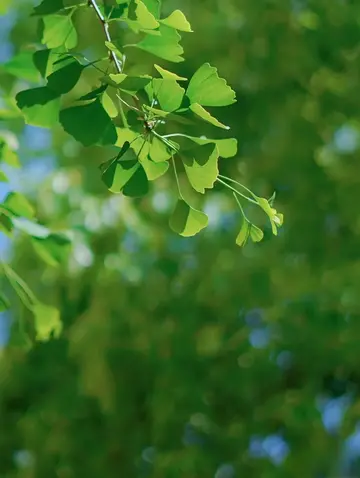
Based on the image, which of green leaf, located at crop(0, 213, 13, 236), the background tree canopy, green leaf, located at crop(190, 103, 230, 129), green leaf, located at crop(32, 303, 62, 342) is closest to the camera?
green leaf, located at crop(190, 103, 230, 129)

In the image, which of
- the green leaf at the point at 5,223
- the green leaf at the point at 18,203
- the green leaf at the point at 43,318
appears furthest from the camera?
the green leaf at the point at 43,318

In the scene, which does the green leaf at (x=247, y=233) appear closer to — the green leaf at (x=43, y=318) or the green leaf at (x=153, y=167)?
the green leaf at (x=153, y=167)

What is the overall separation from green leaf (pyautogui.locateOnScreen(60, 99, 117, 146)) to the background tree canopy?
32.9 inches

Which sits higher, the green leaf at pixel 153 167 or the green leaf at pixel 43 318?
the green leaf at pixel 153 167

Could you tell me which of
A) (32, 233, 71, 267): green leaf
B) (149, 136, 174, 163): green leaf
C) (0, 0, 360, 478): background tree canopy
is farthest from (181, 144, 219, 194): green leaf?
(0, 0, 360, 478): background tree canopy

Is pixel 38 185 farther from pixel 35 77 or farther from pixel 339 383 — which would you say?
pixel 35 77

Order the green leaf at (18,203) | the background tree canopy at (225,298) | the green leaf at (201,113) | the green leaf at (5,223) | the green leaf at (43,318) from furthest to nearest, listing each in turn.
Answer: the background tree canopy at (225,298)
the green leaf at (43,318)
the green leaf at (18,203)
the green leaf at (5,223)
the green leaf at (201,113)

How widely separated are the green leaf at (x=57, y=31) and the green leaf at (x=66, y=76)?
49 millimetres

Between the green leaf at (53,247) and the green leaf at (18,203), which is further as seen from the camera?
the green leaf at (53,247)

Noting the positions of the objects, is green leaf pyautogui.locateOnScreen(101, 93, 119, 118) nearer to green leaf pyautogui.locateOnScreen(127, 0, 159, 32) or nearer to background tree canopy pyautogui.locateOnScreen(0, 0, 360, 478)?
green leaf pyautogui.locateOnScreen(127, 0, 159, 32)

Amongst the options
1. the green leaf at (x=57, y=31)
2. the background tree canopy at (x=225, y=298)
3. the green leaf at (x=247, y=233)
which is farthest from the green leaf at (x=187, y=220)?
the background tree canopy at (x=225, y=298)

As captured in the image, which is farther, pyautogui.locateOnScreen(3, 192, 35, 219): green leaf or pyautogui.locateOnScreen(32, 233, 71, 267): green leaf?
pyautogui.locateOnScreen(32, 233, 71, 267): green leaf

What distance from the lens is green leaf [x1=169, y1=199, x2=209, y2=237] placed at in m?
0.47

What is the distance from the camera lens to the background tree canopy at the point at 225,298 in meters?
1.36
